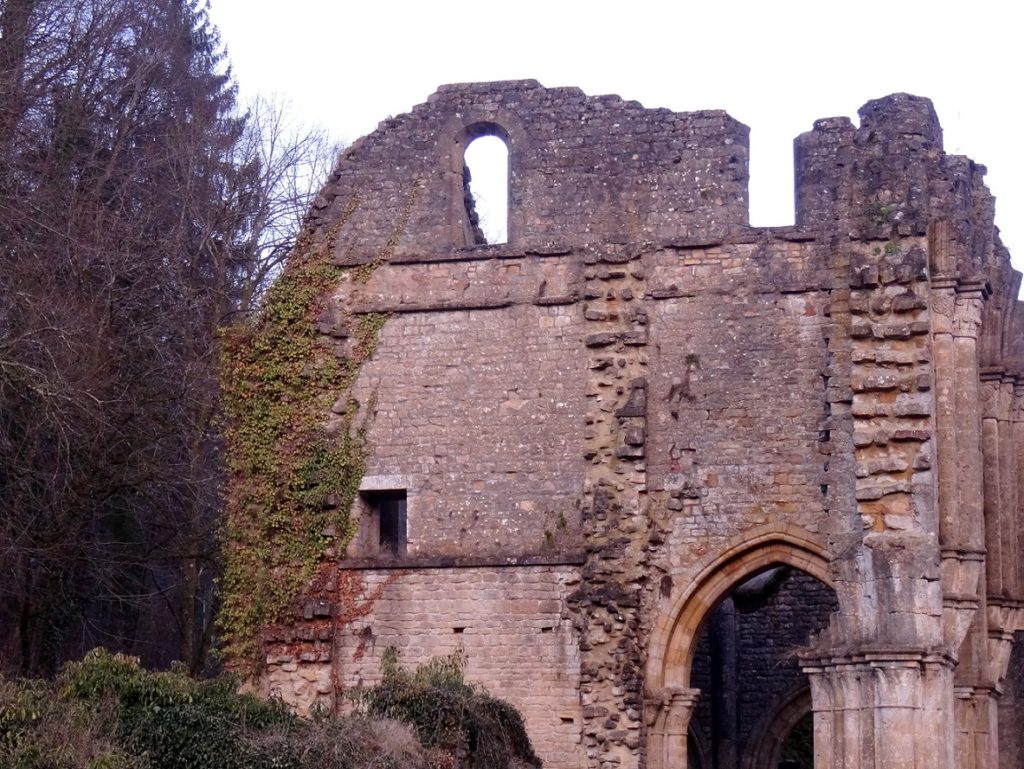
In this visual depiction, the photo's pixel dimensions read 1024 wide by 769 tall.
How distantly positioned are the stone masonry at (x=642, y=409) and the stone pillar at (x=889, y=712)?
0.20 ft

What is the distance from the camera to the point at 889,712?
48.6ft

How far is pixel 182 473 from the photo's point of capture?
67.1 feet

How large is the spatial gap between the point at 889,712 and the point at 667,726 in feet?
6.86

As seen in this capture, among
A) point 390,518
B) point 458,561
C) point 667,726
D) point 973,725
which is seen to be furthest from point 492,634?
point 973,725

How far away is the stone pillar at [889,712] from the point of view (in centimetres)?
1469

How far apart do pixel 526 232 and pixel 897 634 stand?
498 centimetres

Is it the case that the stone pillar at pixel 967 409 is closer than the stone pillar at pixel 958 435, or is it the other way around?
the stone pillar at pixel 958 435

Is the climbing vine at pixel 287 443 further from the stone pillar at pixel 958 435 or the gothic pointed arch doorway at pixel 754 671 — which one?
the gothic pointed arch doorway at pixel 754 671

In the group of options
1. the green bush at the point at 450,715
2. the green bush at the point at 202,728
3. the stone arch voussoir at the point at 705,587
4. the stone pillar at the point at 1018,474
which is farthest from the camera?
the stone pillar at the point at 1018,474

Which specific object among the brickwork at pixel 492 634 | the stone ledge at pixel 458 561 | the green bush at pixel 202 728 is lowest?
the green bush at pixel 202 728

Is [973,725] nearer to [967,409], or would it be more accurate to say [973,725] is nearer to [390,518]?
[967,409]

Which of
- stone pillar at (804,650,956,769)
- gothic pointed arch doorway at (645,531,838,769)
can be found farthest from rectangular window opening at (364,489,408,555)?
gothic pointed arch doorway at (645,531,838,769)

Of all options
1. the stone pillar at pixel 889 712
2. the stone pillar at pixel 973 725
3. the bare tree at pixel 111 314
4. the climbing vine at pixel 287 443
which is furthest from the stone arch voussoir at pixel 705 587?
the bare tree at pixel 111 314

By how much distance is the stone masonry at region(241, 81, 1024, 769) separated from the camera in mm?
15719
